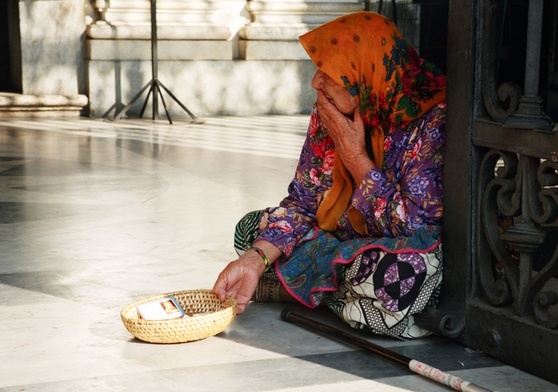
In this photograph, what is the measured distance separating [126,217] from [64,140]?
3250 mm

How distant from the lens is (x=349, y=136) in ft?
11.2

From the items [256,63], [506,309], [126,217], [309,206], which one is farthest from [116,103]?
[506,309]

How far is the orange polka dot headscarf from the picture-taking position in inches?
132

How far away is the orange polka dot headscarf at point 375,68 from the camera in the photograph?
11.0 feet

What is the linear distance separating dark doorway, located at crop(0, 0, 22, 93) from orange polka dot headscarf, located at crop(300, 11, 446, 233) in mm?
7426

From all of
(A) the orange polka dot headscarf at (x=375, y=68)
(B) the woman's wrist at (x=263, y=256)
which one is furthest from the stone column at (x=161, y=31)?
(A) the orange polka dot headscarf at (x=375, y=68)

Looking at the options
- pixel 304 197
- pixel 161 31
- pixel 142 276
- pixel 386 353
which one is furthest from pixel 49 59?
pixel 386 353

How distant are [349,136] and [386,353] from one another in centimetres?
72

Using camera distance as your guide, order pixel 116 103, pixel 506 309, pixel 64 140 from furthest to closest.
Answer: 1. pixel 116 103
2. pixel 64 140
3. pixel 506 309

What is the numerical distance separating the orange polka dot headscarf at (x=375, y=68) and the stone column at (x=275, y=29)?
738cm

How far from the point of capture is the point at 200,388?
2.90m

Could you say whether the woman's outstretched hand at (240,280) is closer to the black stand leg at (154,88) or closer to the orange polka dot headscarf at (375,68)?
the orange polka dot headscarf at (375,68)

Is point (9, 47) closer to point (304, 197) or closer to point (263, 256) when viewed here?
point (304, 197)

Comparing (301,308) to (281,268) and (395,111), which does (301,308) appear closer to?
(281,268)
